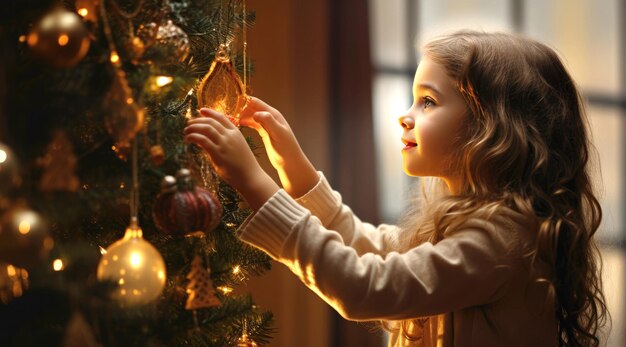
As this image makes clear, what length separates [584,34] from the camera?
107 inches

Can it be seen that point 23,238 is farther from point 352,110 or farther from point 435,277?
point 352,110

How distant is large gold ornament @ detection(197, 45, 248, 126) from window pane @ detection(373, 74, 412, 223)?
4.33 feet

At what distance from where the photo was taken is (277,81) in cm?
201

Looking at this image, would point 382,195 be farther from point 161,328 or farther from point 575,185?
point 161,328

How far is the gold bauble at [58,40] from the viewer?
1.87ft

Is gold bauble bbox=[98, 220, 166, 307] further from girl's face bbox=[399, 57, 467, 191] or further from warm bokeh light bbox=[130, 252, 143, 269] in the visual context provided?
girl's face bbox=[399, 57, 467, 191]

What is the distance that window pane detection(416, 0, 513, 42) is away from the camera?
235cm

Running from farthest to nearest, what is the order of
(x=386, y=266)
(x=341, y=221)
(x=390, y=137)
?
(x=390, y=137) < (x=341, y=221) < (x=386, y=266)

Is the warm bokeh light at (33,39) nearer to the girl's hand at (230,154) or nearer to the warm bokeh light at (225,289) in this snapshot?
the girl's hand at (230,154)

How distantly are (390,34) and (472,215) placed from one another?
1.34 m

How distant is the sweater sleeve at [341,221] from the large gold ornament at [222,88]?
1.00 ft

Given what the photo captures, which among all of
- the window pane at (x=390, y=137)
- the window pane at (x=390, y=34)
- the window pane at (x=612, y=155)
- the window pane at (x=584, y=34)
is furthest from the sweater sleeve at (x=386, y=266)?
the window pane at (x=612, y=155)

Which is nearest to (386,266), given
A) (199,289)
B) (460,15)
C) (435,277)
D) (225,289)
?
(435,277)

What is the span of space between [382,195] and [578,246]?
1143mm
